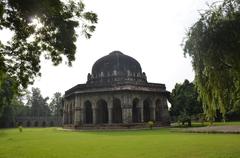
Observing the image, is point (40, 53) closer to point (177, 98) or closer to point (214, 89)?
point (214, 89)

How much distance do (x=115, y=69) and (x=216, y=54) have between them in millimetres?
28300

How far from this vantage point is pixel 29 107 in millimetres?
83188

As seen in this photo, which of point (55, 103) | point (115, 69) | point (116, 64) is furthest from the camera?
point (55, 103)

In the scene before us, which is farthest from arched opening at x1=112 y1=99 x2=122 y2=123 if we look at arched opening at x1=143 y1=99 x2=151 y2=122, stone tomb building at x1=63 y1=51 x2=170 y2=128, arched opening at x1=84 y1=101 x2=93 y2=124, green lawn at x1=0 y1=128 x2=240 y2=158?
green lawn at x1=0 y1=128 x2=240 y2=158

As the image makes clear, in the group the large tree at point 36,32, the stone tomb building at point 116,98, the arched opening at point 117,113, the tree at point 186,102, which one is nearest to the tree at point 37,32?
the large tree at point 36,32

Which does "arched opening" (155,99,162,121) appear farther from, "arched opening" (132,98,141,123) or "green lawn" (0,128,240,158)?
"green lawn" (0,128,240,158)

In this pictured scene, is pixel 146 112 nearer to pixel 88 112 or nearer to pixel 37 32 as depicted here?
pixel 88 112

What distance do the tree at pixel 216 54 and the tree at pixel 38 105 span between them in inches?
3008

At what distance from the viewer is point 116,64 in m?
38.5

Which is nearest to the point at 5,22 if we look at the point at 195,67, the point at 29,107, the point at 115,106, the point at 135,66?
the point at 195,67

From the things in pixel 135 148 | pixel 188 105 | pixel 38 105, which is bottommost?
pixel 135 148

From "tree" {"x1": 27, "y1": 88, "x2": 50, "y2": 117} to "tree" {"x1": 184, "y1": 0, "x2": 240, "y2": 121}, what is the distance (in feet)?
251

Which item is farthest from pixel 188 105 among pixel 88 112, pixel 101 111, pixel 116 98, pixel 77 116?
pixel 77 116

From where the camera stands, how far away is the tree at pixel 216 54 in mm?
9656
